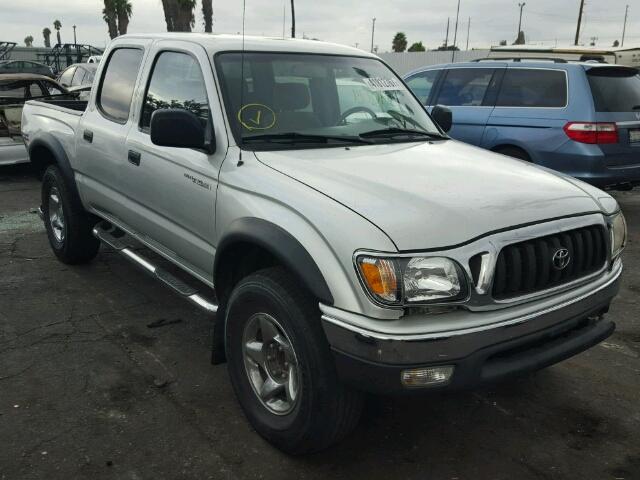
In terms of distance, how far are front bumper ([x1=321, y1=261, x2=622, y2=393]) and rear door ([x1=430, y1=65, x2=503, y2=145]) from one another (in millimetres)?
5349

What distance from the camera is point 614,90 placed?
7.06 metres

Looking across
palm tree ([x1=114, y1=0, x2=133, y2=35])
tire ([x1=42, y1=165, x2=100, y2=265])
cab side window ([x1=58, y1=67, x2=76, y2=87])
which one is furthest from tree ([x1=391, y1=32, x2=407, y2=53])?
tire ([x1=42, y1=165, x2=100, y2=265])

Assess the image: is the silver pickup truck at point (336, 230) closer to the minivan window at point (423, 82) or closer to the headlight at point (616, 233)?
the headlight at point (616, 233)

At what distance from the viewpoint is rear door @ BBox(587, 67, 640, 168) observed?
6859 millimetres

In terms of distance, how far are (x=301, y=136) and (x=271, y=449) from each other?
160cm

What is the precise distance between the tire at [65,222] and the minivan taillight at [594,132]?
5.07 metres

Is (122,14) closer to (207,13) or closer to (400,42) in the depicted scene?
(207,13)

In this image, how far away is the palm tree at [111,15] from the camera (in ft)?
135

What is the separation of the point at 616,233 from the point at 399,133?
1.32 m

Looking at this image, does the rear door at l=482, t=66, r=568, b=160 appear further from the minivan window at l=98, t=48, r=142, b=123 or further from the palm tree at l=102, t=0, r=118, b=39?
the palm tree at l=102, t=0, r=118, b=39

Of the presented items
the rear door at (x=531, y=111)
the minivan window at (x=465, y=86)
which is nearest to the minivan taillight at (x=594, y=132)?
the rear door at (x=531, y=111)

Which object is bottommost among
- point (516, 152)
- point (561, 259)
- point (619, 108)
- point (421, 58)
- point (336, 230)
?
point (516, 152)

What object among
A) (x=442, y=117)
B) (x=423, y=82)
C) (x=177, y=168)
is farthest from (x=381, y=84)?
(x=423, y=82)

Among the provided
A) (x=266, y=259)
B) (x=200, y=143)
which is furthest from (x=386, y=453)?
(x=200, y=143)
